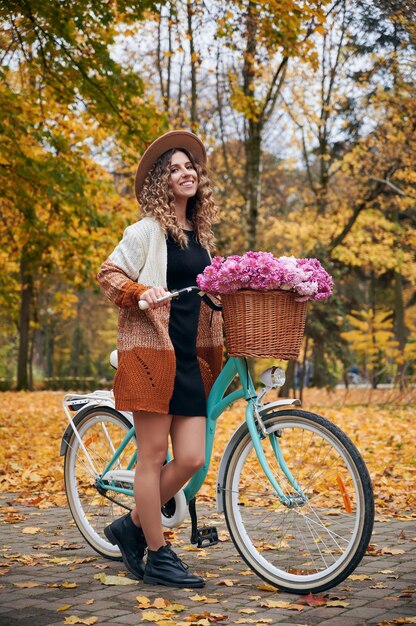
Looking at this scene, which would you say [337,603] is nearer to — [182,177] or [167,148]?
[182,177]

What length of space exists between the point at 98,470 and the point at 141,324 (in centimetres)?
111

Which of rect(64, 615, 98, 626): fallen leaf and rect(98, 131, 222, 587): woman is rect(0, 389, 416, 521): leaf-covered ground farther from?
rect(64, 615, 98, 626): fallen leaf

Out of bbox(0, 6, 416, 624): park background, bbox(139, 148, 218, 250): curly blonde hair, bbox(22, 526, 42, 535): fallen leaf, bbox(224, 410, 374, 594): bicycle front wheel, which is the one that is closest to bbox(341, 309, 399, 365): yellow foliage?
bbox(0, 6, 416, 624): park background

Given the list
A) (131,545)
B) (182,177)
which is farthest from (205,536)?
(182,177)

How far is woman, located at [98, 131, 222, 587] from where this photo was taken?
4059 mm

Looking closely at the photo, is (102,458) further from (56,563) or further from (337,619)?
(337,619)

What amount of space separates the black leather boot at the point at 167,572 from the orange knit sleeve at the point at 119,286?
117 cm

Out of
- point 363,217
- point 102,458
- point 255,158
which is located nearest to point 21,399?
point 255,158

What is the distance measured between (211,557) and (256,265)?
184cm

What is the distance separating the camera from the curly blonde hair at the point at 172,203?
13.8 feet

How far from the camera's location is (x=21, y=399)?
2008 cm

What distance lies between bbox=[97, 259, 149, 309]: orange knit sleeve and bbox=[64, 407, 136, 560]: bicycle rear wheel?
88 centimetres

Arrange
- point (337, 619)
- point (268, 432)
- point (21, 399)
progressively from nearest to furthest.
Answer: point (337, 619), point (268, 432), point (21, 399)

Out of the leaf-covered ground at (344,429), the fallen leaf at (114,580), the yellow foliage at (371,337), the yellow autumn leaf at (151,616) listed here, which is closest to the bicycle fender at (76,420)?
the fallen leaf at (114,580)
